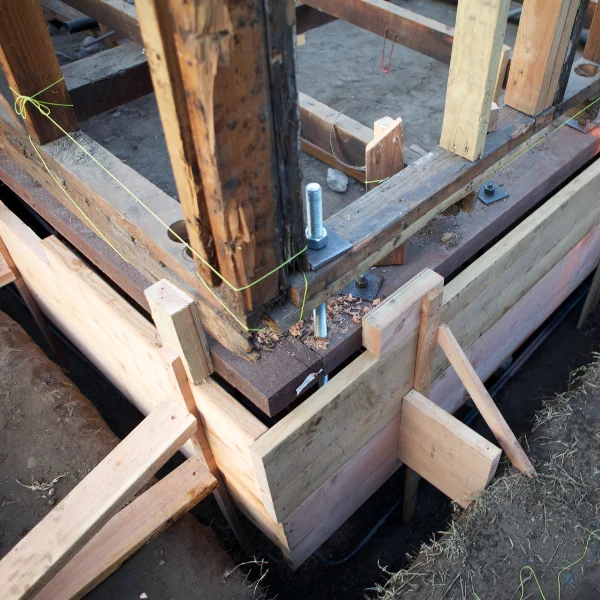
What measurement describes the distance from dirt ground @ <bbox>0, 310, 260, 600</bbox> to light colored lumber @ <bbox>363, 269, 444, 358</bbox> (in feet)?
4.29

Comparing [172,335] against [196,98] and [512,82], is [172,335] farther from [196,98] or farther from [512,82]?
[512,82]

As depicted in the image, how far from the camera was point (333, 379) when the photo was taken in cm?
201

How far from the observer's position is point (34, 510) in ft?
9.03

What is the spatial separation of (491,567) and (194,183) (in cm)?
204

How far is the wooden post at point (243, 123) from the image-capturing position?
105 cm

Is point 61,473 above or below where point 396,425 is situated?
below

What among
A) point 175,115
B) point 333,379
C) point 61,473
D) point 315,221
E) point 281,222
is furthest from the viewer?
point 61,473

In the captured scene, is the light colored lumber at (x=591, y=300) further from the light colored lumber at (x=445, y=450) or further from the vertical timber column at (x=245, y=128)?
the vertical timber column at (x=245, y=128)

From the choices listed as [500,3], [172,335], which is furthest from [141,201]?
[500,3]

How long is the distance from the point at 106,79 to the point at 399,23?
1.59 metres

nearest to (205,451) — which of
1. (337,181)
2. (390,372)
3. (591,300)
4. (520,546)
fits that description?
(390,372)

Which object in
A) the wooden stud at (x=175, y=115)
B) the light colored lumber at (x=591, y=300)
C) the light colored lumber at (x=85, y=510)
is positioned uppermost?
the wooden stud at (x=175, y=115)

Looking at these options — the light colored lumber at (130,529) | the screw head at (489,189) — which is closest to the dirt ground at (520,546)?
the light colored lumber at (130,529)

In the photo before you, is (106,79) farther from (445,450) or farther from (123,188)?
(445,450)
